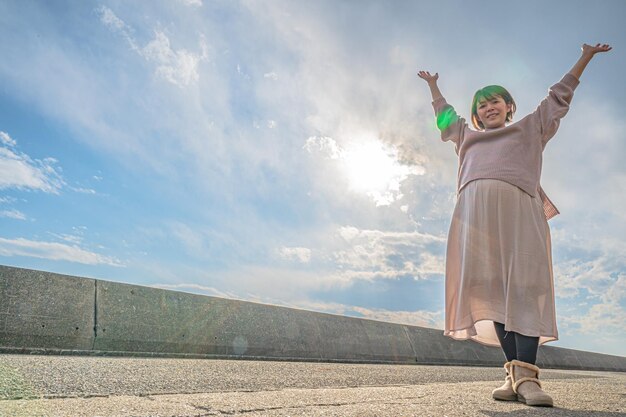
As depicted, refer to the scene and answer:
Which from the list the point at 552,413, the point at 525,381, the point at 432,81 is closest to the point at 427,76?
the point at 432,81

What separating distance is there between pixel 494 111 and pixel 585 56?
70 centimetres

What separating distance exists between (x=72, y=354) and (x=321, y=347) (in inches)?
120

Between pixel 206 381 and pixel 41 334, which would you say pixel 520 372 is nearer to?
pixel 206 381

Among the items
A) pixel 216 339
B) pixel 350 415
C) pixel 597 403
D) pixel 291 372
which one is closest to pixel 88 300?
pixel 216 339

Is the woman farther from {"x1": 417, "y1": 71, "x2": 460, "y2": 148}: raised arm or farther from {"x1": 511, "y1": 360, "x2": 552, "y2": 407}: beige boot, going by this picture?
{"x1": 417, "y1": 71, "x2": 460, "y2": 148}: raised arm

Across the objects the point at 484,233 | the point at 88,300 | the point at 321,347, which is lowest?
the point at 321,347

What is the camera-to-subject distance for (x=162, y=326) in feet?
15.2

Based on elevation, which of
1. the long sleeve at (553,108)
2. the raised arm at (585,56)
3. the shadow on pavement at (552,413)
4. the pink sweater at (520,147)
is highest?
the raised arm at (585,56)

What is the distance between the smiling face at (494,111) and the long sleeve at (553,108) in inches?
6.9

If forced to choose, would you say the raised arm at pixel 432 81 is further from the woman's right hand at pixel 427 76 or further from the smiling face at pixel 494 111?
the smiling face at pixel 494 111

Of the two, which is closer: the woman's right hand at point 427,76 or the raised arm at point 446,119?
the raised arm at point 446,119

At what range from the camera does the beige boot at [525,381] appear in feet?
7.47

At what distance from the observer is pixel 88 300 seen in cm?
419

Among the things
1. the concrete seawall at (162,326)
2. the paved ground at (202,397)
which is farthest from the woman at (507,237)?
the concrete seawall at (162,326)
